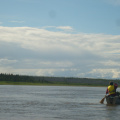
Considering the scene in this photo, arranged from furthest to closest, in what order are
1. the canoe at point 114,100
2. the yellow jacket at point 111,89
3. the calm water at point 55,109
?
1. the yellow jacket at point 111,89
2. the canoe at point 114,100
3. the calm water at point 55,109

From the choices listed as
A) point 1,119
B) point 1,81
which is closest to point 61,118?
point 1,119

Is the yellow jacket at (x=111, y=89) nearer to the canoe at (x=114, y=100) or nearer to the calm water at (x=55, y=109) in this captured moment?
the canoe at (x=114, y=100)

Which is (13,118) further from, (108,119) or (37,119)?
(108,119)

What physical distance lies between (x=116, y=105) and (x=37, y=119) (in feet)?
56.0

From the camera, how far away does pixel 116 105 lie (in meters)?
39.8

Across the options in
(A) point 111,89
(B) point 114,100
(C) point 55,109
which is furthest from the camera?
(A) point 111,89

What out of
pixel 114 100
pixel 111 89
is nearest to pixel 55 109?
pixel 114 100

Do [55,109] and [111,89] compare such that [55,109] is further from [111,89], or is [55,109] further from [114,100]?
[111,89]

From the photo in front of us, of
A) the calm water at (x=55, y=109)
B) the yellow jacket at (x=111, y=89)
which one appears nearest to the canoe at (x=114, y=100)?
the yellow jacket at (x=111, y=89)

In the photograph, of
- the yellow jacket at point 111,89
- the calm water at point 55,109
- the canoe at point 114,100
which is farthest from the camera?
the yellow jacket at point 111,89

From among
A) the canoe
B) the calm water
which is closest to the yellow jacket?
the canoe

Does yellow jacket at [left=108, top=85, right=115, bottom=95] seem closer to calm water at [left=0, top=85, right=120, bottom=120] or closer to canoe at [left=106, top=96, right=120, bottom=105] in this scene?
canoe at [left=106, top=96, right=120, bottom=105]

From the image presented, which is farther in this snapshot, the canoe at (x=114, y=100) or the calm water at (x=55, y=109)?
the canoe at (x=114, y=100)

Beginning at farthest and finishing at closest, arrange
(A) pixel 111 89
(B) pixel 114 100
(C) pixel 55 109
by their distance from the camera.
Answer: (A) pixel 111 89
(B) pixel 114 100
(C) pixel 55 109
